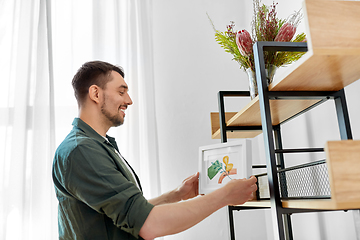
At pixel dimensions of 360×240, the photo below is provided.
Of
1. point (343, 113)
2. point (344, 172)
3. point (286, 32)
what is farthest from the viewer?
point (286, 32)

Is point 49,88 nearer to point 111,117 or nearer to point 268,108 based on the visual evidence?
point 111,117

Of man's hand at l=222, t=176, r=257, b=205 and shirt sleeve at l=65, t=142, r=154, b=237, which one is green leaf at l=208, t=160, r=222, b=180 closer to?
man's hand at l=222, t=176, r=257, b=205

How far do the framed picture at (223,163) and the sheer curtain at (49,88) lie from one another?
675mm

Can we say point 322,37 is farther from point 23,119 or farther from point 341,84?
point 23,119

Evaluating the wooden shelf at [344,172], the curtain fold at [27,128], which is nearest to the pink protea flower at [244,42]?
the wooden shelf at [344,172]

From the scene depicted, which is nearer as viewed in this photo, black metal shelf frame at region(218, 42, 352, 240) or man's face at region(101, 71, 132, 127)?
black metal shelf frame at region(218, 42, 352, 240)

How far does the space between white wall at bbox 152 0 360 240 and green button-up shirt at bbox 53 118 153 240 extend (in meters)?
0.99

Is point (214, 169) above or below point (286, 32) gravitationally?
below

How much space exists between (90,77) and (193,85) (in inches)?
38.2

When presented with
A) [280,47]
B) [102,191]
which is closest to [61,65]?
[102,191]

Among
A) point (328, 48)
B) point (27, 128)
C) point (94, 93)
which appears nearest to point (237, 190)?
point (328, 48)

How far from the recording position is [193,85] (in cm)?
213

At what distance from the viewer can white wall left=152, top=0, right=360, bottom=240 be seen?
6.52ft

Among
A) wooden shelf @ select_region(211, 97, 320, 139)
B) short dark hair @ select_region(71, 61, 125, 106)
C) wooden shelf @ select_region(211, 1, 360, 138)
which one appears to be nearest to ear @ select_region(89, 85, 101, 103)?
short dark hair @ select_region(71, 61, 125, 106)
